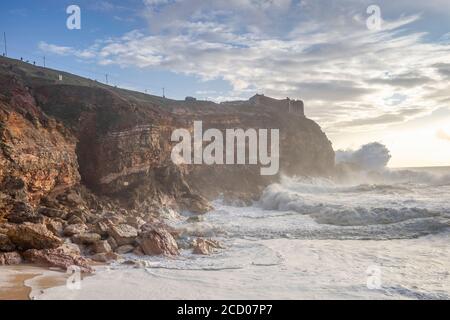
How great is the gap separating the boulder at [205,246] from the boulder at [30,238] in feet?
14.8

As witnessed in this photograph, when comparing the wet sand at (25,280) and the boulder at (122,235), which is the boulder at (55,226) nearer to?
the boulder at (122,235)

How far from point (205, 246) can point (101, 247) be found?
353 centimetres

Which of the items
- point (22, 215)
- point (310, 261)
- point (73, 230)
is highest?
point (22, 215)

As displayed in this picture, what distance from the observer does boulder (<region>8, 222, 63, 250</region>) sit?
11.5 metres

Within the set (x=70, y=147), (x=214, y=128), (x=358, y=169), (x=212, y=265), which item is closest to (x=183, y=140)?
(x=214, y=128)

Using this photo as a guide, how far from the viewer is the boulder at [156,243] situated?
511 inches

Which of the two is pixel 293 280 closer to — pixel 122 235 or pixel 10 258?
pixel 122 235

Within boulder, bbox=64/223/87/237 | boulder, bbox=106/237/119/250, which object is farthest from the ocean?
boulder, bbox=64/223/87/237

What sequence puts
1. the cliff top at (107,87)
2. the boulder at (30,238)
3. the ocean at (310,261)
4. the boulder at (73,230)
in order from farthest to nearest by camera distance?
1. the cliff top at (107,87)
2. the boulder at (73,230)
3. the boulder at (30,238)
4. the ocean at (310,261)

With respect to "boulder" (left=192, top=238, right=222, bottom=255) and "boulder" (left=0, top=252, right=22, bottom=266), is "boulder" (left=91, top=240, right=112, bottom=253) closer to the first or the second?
"boulder" (left=0, top=252, right=22, bottom=266)

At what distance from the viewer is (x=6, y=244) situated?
11312 mm

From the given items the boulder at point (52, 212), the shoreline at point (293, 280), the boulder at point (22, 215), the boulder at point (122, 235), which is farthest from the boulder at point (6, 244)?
the boulder at point (52, 212)

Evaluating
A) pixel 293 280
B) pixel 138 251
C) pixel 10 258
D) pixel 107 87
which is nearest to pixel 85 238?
pixel 138 251
